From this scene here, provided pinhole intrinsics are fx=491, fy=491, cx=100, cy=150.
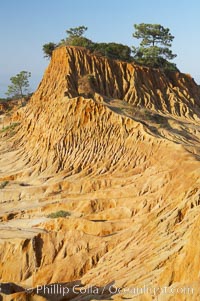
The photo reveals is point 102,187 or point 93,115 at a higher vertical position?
point 93,115

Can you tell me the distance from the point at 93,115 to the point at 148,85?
11294 millimetres

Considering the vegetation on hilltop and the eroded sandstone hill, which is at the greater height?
the vegetation on hilltop

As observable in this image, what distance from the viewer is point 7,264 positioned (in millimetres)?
20391

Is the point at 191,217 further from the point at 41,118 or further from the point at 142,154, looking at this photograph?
the point at 41,118

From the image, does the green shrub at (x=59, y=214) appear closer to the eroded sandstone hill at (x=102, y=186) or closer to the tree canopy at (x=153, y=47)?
the eroded sandstone hill at (x=102, y=186)

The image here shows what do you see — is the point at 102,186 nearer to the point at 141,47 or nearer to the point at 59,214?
the point at 59,214

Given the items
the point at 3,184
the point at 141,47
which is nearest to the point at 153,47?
the point at 141,47

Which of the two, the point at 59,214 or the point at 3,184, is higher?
the point at 3,184

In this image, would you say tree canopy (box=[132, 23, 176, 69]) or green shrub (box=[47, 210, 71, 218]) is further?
tree canopy (box=[132, 23, 176, 69])

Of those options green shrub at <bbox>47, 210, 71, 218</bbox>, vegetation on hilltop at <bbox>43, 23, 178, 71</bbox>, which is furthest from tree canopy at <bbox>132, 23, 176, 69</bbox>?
green shrub at <bbox>47, 210, 71, 218</bbox>

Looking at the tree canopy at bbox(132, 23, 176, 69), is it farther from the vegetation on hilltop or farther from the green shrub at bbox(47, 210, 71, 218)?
the green shrub at bbox(47, 210, 71, 218)

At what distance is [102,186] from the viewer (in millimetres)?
27516

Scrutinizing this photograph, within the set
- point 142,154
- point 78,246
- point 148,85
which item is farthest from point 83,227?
point 148,85

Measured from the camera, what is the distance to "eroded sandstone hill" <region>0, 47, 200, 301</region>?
1599 cm
